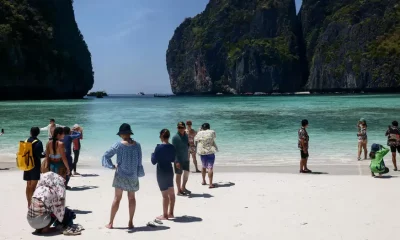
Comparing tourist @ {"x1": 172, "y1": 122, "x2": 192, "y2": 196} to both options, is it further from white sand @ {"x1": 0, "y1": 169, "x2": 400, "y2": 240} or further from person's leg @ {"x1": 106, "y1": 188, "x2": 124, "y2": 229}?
person's leg @ {"x1": 106, "y1": 188, "x2": 124, "y2": 229}

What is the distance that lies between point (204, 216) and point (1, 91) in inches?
3743

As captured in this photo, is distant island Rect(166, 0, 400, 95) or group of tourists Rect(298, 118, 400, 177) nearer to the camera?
group of tourists Rect(298, 118, 400, 177)

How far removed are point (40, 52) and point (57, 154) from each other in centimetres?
10163

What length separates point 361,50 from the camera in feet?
499

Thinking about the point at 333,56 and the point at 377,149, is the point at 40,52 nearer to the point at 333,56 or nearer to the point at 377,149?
the point at 377,149

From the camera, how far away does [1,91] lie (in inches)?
3568

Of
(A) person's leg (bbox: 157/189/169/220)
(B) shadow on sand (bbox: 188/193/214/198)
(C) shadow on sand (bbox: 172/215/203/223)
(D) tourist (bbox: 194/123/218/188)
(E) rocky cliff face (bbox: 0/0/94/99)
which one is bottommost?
(B) shadow on sand (bbox: 188/193/214/198)

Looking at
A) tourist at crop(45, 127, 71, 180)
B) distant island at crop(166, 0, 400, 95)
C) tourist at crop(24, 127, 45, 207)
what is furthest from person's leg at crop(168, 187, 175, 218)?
distant island at crop(166, 0, 400, 95)

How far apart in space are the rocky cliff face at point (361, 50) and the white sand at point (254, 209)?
139 meters

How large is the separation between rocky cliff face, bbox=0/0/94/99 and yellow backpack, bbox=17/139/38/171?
297 feet

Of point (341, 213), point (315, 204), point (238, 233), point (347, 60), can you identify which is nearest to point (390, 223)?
point (341, 213)

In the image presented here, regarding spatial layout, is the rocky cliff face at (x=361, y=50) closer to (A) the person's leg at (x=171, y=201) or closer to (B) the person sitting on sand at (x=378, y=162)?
(B) the person sitting on sand at (x=378, y=162)

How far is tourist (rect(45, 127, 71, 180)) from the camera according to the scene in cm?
697

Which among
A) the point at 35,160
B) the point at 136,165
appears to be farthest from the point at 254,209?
the point at 35,160
